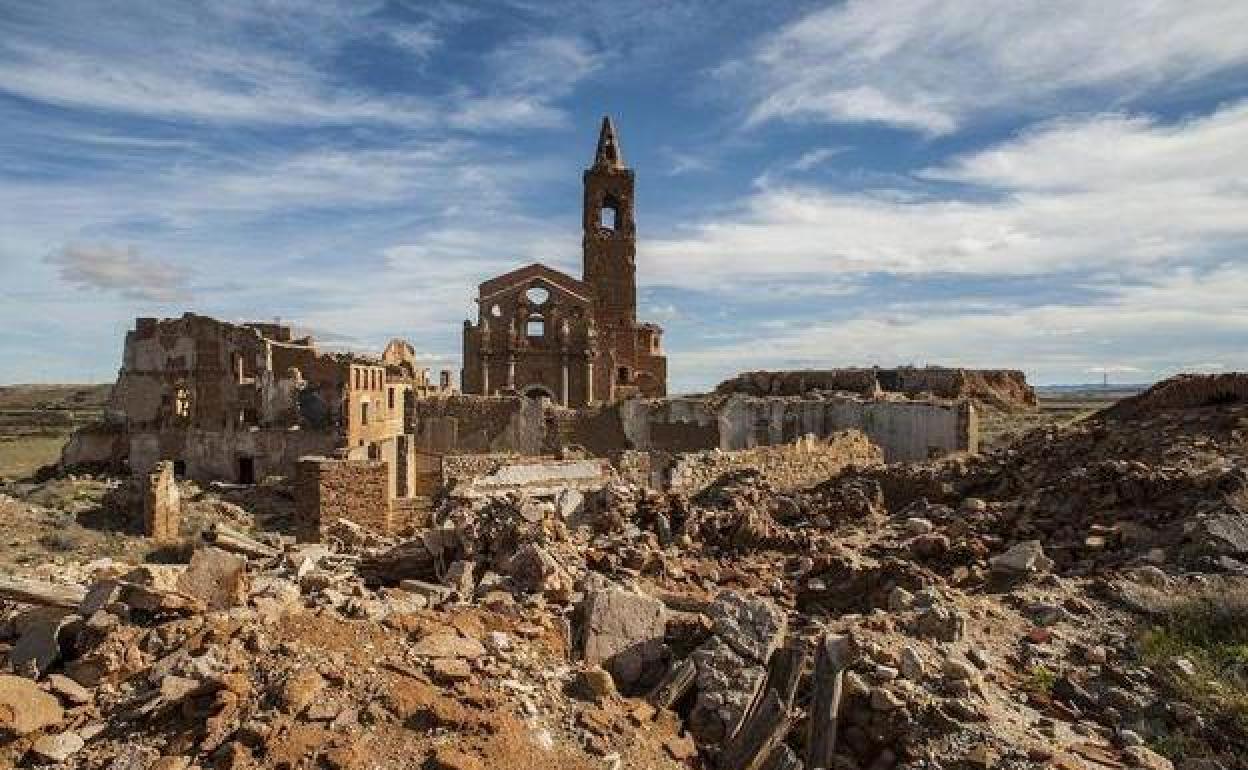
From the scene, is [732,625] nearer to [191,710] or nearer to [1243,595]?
[191,710]

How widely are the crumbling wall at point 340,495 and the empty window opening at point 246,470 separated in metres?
14.5

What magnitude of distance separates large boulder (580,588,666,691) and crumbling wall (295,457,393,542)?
6022 millimetres

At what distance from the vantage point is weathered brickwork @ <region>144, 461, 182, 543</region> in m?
16.2

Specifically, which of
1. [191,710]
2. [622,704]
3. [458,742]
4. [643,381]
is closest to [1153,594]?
[622,704]

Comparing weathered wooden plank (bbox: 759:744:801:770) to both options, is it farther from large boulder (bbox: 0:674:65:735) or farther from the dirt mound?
the dirt mound

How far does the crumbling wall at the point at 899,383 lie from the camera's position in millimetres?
34500

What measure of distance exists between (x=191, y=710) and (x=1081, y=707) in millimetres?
5145

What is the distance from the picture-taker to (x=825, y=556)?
8.68 metres

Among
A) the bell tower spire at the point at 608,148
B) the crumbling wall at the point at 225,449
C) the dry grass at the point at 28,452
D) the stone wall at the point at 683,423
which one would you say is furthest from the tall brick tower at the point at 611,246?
the dry grass at the point at 28,452

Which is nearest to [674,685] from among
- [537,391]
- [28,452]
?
[537,391]

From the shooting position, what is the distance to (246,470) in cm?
2459

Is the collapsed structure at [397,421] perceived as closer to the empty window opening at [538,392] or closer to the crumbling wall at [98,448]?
the crumbling wall at [98,448]

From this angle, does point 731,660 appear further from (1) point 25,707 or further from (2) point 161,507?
(2) point 161,507

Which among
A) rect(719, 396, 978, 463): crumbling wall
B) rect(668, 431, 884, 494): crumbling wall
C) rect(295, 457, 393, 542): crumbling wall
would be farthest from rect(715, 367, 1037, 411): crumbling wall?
rect(295, 457, 393, 542): crumbling wall
